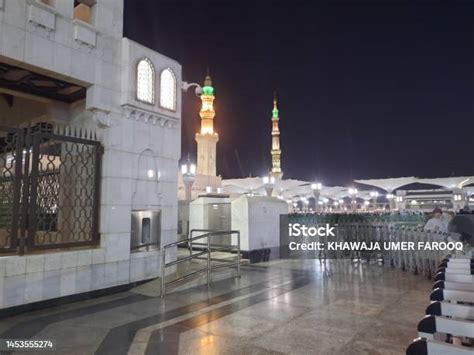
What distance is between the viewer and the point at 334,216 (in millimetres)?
18062

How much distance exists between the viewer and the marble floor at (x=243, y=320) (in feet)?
16.2

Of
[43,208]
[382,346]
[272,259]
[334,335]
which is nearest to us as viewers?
[382,346]

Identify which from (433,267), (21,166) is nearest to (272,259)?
(433,267)

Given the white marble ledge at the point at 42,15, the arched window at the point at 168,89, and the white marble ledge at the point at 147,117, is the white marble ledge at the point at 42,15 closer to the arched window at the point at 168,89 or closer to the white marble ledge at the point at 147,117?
the white marble ledge at the point at 147,117

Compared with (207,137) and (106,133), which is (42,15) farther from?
(207,137)

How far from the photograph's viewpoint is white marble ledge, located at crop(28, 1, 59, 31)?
682 cm

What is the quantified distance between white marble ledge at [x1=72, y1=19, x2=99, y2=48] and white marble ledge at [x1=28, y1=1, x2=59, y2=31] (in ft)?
1.50

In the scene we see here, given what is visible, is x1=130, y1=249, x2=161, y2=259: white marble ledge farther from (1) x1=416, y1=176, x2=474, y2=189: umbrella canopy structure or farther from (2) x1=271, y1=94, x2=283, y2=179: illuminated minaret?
(2) x1=271, y1=94, x2=283, y2=179: illuminated minaret

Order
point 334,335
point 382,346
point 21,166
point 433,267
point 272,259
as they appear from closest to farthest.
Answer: point 382,346
point 334,335
point 21,166
point 433,267
point 272,259

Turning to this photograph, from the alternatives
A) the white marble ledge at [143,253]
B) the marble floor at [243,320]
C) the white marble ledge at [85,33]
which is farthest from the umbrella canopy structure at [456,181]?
the white marble ledge at [85,33]

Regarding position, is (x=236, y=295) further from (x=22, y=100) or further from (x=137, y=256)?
(x=22, y=100)

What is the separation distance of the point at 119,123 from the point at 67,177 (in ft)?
6.09

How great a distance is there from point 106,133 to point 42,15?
267 centimetres

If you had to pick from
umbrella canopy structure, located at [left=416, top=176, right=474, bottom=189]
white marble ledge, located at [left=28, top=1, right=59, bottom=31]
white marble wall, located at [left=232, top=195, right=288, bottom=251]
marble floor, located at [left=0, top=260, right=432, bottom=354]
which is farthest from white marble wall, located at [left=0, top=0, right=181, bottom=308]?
umbrella canopy structure, located at [left=416, top=176, right=474, bottom=189]
